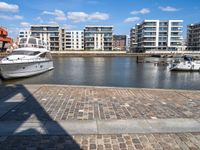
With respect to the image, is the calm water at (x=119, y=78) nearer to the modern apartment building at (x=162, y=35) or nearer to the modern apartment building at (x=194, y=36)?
the modern apartment building at (x=162, y=35)

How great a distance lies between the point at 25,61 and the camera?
22.1 m

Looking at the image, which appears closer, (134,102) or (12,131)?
(12,131)

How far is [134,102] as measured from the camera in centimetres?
762

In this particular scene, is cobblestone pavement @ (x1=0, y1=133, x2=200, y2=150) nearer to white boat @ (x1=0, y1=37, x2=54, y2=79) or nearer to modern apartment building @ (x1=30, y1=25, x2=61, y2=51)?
white boat @ (x1=0, y1=37, x2=54, y2=79)

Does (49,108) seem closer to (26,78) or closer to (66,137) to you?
(66,137)

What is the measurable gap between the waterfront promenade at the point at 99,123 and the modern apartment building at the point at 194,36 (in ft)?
374

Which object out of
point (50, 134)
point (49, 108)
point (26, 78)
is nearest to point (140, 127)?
point (50, 134)

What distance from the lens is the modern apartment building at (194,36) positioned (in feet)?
363

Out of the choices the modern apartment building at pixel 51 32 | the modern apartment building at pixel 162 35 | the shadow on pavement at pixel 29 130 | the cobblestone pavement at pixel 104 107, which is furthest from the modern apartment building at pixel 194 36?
the shadow on pavement at pixel 29 130

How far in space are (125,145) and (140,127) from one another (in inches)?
42.0

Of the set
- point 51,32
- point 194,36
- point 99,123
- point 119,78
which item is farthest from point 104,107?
point 194,36

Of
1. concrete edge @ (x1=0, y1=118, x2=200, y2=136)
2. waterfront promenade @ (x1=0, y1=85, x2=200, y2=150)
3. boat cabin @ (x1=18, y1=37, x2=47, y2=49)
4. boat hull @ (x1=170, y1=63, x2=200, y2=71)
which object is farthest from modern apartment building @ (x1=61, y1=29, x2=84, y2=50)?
concrete edge @ (x1=0, y1=118, x2=200, y2=136)

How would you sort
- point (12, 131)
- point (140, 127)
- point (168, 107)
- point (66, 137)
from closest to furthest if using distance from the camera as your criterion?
point (66, 137)
point (12, 131)
point (140, 127)
point (168, 107)

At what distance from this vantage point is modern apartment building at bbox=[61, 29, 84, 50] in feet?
392
